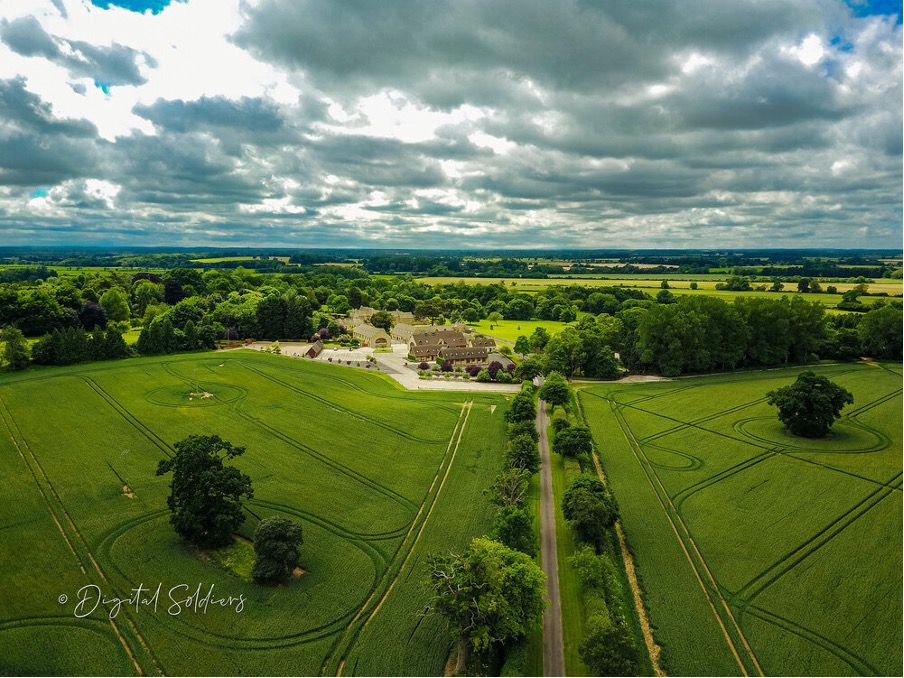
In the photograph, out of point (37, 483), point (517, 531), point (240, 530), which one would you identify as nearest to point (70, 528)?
point (37, 483)

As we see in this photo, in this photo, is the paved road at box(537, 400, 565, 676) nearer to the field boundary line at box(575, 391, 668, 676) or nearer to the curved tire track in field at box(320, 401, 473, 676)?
the field boundary line at box(575, 391, 668, 676)

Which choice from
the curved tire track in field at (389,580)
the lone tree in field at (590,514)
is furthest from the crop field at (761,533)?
the curved tire track in field at (389,580)

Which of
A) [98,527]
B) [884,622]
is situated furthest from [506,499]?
[98,527]

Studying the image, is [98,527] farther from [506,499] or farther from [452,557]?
[506,499]

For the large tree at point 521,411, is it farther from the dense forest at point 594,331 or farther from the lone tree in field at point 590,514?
the dense forest at point 594,331

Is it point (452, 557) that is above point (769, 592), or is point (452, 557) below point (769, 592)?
above

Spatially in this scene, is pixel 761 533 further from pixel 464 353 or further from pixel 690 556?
pixel 464 353
